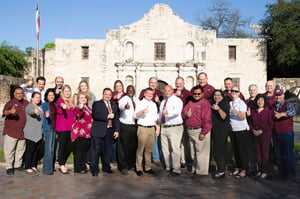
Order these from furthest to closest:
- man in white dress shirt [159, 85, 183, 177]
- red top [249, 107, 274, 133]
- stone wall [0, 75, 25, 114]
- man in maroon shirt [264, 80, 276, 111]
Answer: stone wall [0, 75, 25, 114]
man in maroon shirt [264, 80, 276, 111]
man in white dress shirt [159, 85, 183, 177]
red top [249, 107, 274, 133]

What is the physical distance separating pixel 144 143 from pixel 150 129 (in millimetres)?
342

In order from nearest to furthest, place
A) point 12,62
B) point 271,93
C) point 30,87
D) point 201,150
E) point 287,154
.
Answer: point 287,154 → point 201,150 → point 271,93 → point 30,87 → point 12,62

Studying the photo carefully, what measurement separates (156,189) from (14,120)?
3.49m

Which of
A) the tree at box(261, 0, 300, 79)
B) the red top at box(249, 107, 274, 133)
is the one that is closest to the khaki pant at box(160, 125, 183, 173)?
the red top at box(249, 107, 274, 133)

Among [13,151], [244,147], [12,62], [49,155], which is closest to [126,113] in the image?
[49,155]

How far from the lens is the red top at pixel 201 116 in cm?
622

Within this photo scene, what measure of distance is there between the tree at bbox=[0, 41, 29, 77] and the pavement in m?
26.0

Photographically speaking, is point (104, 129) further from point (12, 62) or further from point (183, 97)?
point (12, 62)

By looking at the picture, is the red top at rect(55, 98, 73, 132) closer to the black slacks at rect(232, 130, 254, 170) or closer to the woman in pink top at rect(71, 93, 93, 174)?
the woman in pink top at rect(71, 93, 93, 174)

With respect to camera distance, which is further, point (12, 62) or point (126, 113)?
point (12, 62)

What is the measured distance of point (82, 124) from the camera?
650 cm

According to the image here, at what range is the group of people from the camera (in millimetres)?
6277

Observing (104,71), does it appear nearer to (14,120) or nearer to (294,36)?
(294,36)

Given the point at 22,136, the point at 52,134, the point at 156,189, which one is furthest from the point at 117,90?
the point at 156,189
